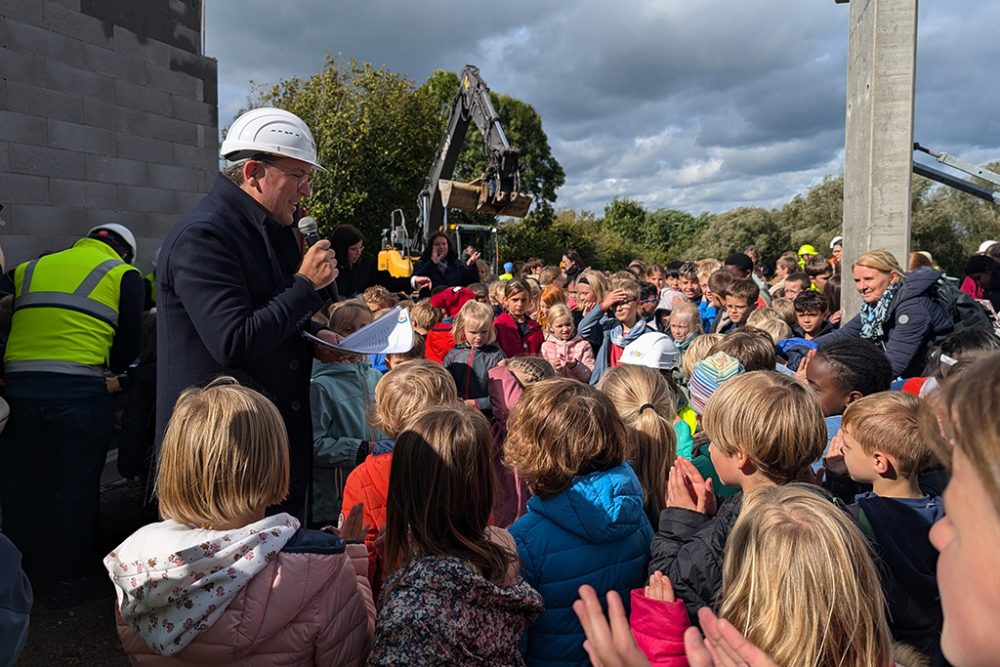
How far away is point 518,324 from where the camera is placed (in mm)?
5914

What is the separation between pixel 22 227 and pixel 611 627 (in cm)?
573

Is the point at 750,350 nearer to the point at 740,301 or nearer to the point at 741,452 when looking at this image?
the point at 741,452

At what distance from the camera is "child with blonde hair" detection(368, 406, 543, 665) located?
167 centimetres

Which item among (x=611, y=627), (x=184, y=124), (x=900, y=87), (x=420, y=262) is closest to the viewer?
(x=611, y=627)

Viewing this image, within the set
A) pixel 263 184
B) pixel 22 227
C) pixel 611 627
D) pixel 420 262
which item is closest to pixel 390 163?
pixel 420 262

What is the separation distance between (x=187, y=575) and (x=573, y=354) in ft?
13.2

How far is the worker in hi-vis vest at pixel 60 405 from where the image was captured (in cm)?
364

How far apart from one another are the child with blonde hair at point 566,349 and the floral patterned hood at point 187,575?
3811 millimetres

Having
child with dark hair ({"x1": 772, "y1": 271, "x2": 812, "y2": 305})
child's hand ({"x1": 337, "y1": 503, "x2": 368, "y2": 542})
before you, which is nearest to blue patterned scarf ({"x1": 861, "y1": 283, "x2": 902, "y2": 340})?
child with dark hair ({"x1": 772, "y1": 271, "x2": 812, "y2": 305})

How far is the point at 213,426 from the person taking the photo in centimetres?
175

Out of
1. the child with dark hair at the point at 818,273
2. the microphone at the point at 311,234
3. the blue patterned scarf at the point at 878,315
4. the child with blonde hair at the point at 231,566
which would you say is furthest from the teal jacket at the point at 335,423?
the child with dark hair at the point at 818,273

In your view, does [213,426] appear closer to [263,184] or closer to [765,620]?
[263,184]

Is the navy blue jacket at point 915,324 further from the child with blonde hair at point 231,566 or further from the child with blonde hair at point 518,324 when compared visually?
the child with blonde hair at point 231,566

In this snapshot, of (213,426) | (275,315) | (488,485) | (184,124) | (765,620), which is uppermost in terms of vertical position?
(184,124)
